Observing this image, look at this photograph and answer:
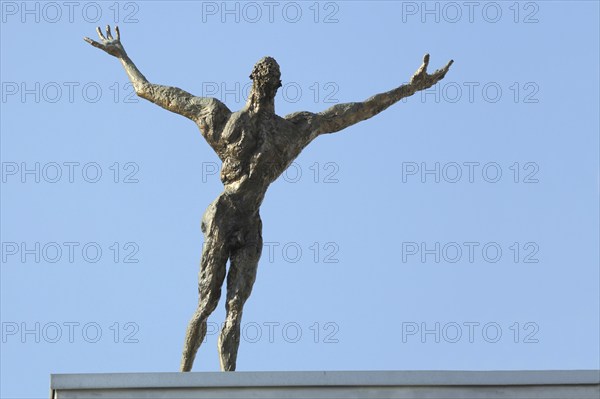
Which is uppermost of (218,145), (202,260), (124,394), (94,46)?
(94,46)

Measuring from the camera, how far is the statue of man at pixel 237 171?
15.2 m

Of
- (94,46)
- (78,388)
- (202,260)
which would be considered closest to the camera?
(78,388)

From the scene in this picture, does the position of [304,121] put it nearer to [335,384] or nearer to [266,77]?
[266,77]

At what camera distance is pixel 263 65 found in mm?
15406

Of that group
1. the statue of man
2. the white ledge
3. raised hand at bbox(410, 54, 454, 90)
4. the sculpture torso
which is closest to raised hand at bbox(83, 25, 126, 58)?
the statue of man

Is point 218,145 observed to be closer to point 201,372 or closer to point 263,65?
point 263,65

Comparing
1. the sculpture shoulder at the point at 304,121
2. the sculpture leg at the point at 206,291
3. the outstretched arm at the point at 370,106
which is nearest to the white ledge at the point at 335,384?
the sculpture leg at the point at 206,291

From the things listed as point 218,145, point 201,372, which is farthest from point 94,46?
point 201,372

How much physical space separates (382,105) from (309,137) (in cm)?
86

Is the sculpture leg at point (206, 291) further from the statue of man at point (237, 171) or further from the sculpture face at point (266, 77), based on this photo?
the sculpture face at point (266, 77)

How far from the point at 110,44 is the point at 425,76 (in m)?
Answer: 3.03

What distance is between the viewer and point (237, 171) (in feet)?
50.5

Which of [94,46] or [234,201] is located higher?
[94,46]

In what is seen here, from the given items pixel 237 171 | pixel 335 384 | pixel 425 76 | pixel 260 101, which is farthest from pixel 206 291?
pixel 425 76
